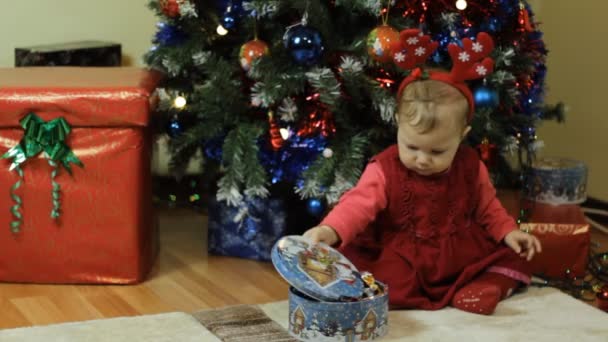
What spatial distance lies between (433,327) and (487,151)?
0.59 metres

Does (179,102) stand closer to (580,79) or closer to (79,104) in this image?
(79,104)

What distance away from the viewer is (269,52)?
7.04 ft

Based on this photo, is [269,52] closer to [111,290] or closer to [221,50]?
[221,50]

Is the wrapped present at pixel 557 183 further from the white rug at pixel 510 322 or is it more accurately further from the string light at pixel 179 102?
the string light at pixel 179 102

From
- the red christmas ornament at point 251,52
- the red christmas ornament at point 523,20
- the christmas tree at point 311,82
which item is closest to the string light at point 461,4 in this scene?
the christmas tree at point 311,82

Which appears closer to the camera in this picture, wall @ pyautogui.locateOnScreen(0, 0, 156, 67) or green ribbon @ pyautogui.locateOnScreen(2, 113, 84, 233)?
green ribbon @ pyautogui.locateOnScreen(2, 113, 84, 233)

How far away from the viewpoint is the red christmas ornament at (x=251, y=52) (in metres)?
2.13

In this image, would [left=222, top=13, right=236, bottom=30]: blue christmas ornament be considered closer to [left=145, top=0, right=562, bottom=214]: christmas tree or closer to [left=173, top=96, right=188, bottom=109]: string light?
[left=145, top=0, right=562, bottom=214]: christmas tree

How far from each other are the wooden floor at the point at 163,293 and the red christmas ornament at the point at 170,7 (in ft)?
1.84

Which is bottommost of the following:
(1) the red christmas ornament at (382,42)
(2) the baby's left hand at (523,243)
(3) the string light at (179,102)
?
(2) the baby's left hand at (523,243)

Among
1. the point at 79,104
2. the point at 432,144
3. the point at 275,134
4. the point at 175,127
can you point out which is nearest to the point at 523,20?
the point at 432,144

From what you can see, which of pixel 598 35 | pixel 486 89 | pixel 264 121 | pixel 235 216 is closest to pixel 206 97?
pixel 264 121

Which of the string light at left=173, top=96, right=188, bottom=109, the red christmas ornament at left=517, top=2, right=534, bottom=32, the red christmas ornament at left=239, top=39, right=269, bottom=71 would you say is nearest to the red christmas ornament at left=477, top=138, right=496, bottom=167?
the red christmas ornament at left=517, top=2, right=534, bottom=32

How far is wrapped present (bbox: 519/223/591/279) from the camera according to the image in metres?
2.20
